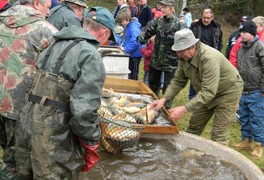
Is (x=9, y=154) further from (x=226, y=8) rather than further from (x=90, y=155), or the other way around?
(x=226, y=8)

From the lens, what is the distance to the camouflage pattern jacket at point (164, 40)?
698cm

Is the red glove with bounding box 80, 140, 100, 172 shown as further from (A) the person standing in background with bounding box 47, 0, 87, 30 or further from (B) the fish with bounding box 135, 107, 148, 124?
(A) the person standing in background with bounding box 47, 0, 87, 30

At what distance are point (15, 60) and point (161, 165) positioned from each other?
2105mm

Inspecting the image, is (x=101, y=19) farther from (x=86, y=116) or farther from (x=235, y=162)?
(x=235, y=162)

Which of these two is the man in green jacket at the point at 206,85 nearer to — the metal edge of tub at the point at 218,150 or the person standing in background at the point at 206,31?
the metal edge of tub at the point at 218,150

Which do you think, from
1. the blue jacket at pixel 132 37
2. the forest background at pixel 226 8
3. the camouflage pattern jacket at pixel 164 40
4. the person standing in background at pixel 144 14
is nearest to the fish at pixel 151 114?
the camouflage pattern jacket at pixel 164 40

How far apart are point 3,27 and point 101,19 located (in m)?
1.00

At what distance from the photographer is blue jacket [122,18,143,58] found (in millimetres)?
7902

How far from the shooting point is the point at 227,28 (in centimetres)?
2348

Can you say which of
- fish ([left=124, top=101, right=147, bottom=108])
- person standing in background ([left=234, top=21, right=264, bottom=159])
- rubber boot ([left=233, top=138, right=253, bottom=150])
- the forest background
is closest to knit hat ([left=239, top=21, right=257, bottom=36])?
person standing in background ([left=234, top=21, right=264, bottom=159])

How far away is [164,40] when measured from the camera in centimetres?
709

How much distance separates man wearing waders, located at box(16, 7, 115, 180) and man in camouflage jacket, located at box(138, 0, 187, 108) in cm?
432

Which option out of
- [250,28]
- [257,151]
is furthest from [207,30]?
[257,151]

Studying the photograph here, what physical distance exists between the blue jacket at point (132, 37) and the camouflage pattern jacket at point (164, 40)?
492 millimetres
